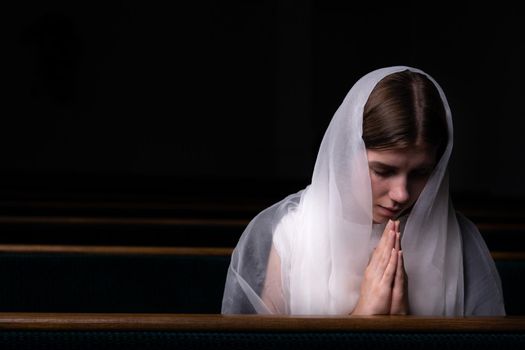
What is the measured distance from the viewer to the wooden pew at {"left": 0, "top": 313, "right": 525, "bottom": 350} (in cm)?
109

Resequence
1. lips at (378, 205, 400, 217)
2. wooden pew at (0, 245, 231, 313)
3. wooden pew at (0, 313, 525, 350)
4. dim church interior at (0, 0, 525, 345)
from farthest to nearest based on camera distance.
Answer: dim church interior at (0, 0, 525, 345), wooden pew at (0, 245, 231, 313), lips at (378, 205, 400, 217), wooden pew at (0, 313, 525, 350)

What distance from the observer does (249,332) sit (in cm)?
112

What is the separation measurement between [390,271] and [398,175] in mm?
191

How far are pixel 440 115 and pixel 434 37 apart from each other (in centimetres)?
776

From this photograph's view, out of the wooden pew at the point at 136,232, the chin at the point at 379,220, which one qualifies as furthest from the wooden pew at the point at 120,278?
the chin at the point at 379,220

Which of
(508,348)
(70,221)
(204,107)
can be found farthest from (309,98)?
(508,348)

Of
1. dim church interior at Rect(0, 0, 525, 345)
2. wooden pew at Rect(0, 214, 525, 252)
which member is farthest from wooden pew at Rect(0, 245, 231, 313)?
dim church interior at Rect(0, 0, 525, 345)

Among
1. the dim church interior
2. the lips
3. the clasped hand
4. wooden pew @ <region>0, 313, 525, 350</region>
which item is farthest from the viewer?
the dim church interior

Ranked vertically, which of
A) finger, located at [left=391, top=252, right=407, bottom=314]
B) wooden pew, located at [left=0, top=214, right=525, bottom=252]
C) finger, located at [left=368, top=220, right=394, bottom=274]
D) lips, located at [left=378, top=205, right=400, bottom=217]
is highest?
lips, located at [left=378, top=205, right=400, bottom=217]

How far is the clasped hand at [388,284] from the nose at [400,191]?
0.16ft

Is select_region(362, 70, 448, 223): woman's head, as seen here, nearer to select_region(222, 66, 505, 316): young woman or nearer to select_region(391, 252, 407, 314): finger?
select_region(222, 66, 505, 316): young woman

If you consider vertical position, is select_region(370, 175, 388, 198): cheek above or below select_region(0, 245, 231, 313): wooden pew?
above

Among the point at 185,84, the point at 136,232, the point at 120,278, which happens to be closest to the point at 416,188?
the point at 120,278

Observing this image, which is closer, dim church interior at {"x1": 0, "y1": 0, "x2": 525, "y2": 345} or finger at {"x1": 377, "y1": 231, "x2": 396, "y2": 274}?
finger at {"x1": 377, "y1": 231, "x2": 396, "y2": 274}
